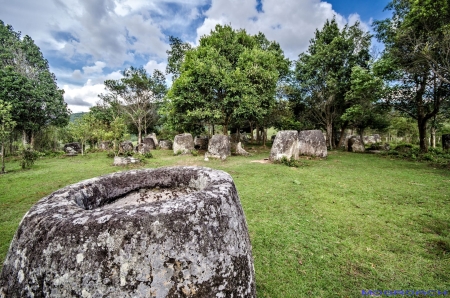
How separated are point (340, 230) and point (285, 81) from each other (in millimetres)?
22642

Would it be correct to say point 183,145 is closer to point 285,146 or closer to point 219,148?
point 219,148

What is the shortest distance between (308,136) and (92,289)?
53.1ft

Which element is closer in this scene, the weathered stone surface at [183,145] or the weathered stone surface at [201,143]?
the weathered stone surface at [183,145]

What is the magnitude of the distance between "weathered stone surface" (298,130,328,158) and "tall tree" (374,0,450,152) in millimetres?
5572

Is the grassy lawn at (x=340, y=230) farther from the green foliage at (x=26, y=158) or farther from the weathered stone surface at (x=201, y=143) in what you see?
the weathered stone surface at (x=201, y=143)

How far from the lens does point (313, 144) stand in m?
15.2

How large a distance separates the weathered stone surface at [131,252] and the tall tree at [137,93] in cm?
2941

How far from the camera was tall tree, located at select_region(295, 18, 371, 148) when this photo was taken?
19.3 m

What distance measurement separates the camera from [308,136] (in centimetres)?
1562

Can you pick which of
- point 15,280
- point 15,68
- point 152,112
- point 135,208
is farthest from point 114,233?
point 152,112

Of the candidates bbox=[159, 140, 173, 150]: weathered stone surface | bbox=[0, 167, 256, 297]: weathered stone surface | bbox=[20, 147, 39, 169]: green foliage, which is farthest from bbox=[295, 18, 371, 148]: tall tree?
bbox=[20, 147, 39, 169]: green foliage

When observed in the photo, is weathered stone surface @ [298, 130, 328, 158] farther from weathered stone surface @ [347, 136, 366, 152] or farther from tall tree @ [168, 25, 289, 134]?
weathered stone surface @ [347, 136, 366, 152]

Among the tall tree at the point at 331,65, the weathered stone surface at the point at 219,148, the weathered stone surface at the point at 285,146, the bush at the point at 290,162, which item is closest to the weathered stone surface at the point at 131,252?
the bush at the point at 290,162

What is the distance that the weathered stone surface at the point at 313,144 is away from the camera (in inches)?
593
